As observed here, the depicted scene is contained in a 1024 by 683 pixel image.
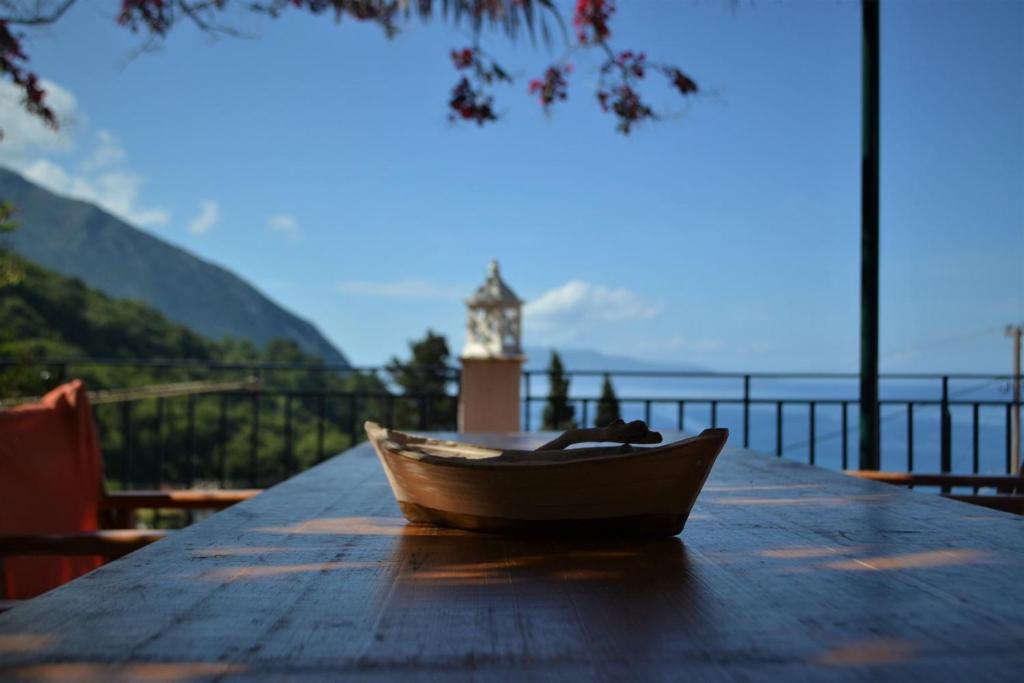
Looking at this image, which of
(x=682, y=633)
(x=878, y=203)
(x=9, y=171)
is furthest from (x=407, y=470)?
(x=9, y=171)

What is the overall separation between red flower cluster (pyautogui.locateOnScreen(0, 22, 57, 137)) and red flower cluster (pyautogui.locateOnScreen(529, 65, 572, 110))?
2.35 meters

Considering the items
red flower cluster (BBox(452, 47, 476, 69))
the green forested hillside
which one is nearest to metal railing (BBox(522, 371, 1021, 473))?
red flower cluster (BBox(452, 47, 476, 69))

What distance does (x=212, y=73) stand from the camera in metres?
27.6

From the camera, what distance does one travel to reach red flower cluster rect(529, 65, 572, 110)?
432 centimetres

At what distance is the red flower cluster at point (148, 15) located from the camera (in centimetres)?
391

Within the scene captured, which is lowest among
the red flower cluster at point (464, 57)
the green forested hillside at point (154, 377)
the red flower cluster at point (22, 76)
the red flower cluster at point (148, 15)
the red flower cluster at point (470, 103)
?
the green forested hillside at point (154, 377)

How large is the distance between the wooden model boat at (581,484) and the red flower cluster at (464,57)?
365 centimetres

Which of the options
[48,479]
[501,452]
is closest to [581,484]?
[501,452]

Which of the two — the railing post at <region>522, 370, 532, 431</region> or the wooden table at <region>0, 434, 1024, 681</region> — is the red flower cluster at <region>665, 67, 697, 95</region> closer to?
the railing post at <region>522, 370, 532, 431</region>

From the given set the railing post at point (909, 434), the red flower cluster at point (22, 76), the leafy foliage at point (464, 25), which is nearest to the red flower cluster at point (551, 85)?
the leafy foliage at point (464, 25)

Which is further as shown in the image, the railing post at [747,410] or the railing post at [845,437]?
the railing post at [747,410]

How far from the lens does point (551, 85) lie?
4.37 metres

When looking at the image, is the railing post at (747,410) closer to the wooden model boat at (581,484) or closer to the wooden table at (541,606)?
the wooden table at (541,606)

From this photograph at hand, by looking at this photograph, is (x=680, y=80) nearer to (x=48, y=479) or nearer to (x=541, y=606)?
(x=48, y=479)
